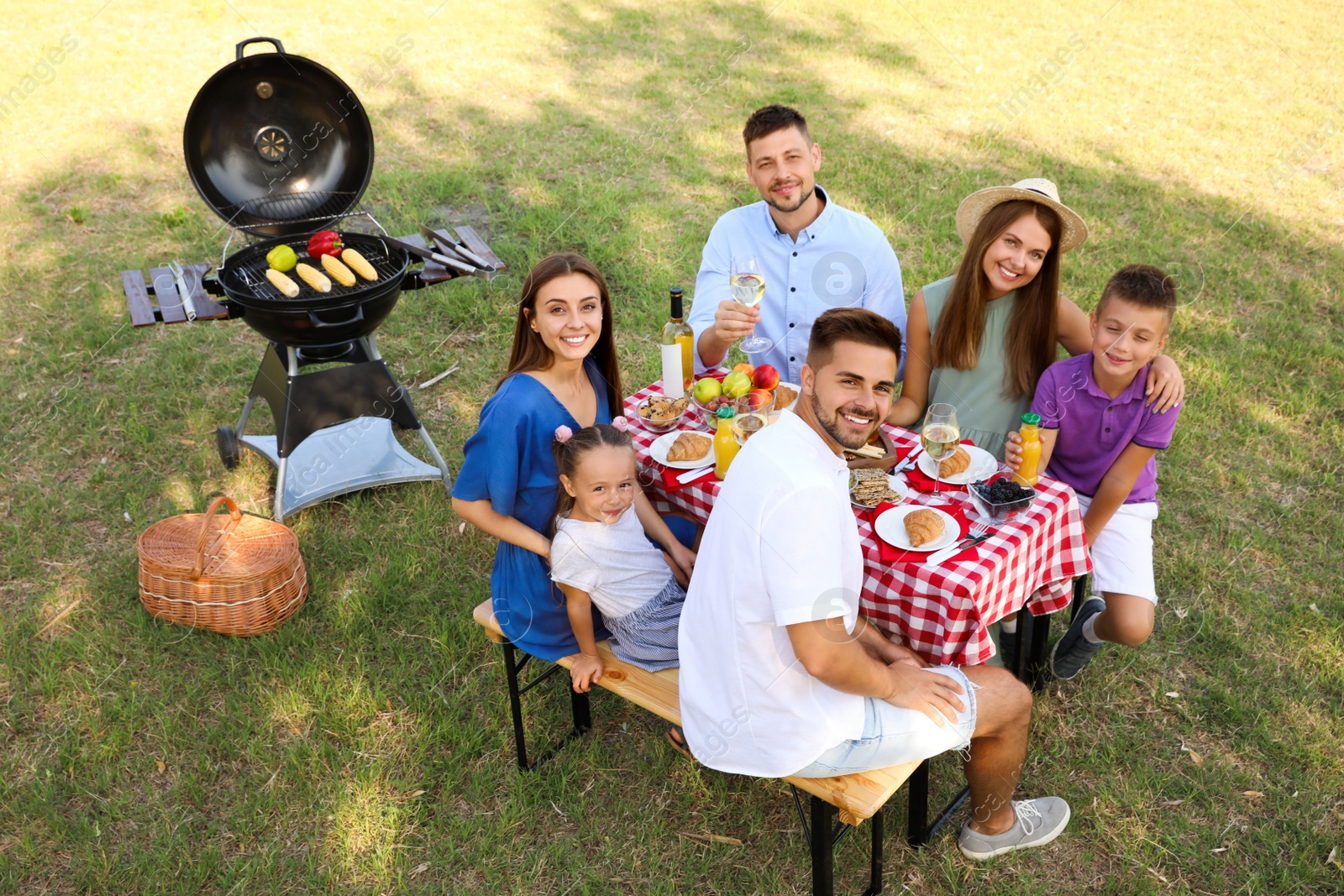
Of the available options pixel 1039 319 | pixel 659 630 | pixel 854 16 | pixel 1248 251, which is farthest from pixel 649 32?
pixel 659 630

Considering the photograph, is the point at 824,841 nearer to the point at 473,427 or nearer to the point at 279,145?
the point at 473,427

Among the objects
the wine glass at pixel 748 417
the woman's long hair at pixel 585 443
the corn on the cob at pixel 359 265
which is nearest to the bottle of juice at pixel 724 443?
the wine glass at pixel 748 417

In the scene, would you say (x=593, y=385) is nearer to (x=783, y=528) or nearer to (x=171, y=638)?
(x=783, y=528)

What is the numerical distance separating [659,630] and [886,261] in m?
2.30

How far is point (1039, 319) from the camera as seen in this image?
4.06 m

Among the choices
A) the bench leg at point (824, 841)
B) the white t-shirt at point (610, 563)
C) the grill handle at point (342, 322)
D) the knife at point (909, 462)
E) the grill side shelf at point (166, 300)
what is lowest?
the bench leg at point (824, 841)

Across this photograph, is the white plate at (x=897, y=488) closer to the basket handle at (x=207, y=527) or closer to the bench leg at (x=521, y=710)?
the bench leg at (x=521, y=710)

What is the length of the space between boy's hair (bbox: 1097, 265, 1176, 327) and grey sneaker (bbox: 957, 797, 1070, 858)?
1.84 meters

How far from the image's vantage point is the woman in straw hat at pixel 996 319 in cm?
390

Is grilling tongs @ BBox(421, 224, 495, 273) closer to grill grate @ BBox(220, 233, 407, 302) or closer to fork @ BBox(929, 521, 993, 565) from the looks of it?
grill grate @ BBox(220, 233, 407, 302)

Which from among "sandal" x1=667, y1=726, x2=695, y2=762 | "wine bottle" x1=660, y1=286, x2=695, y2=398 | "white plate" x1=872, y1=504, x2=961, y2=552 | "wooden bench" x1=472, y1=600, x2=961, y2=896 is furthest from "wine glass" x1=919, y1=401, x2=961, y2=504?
"sandal" x1=667, y1=726, x2=695, y2=762

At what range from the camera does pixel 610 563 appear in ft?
10.9

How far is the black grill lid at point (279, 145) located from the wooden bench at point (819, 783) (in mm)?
2775

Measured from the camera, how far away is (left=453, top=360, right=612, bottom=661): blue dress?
3389mm
